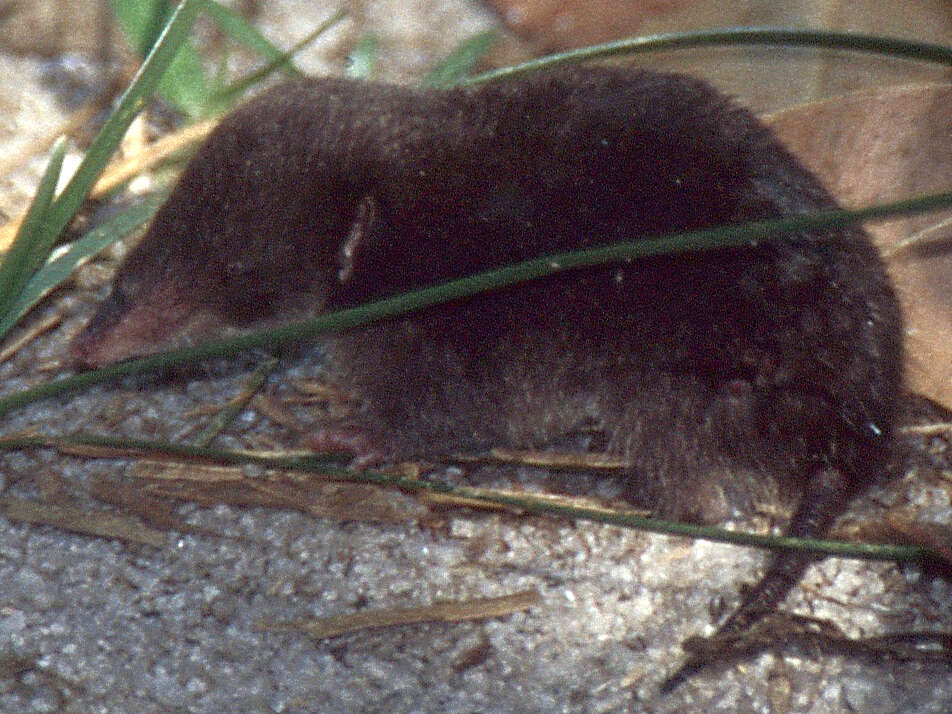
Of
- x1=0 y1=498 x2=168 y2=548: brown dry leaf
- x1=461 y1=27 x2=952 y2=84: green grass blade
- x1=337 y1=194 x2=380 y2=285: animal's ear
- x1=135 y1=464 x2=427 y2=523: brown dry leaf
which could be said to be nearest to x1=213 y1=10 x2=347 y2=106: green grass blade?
x1=461 y1=27 x2=952 y2=84: green grass blade

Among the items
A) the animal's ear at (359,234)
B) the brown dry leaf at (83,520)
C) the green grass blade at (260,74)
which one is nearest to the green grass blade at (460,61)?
the green grass blade at (260,74)

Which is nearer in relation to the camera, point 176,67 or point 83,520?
point 83,520

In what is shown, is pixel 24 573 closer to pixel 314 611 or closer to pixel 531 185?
pixel 314 611

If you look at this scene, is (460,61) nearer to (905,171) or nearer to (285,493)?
(905,171)

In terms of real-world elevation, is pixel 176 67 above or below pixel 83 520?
above

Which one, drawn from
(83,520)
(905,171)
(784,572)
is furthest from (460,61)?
(784,572)
